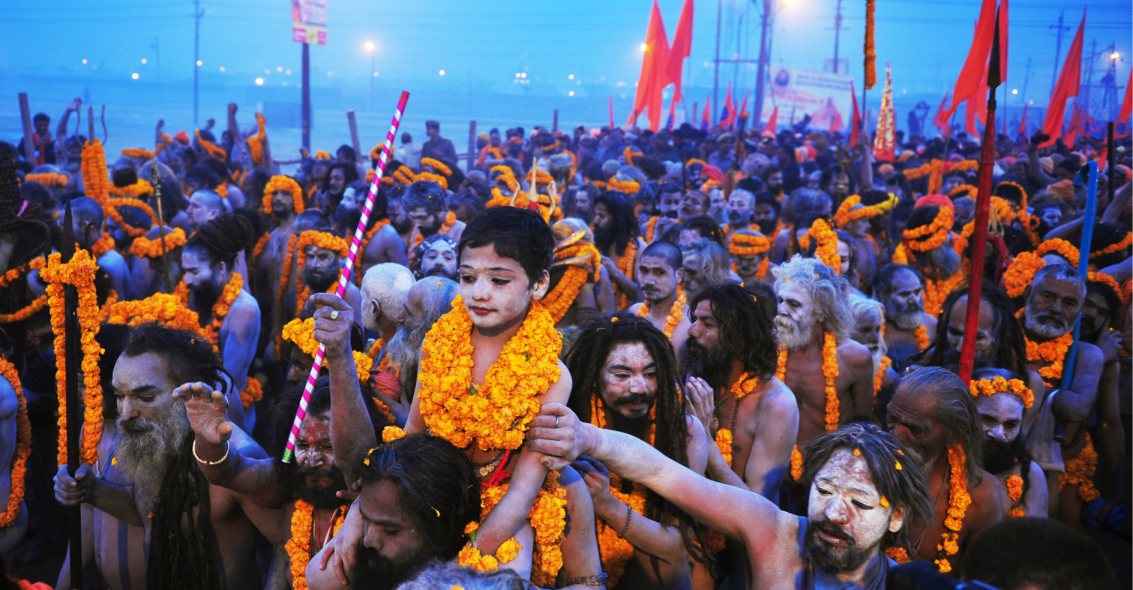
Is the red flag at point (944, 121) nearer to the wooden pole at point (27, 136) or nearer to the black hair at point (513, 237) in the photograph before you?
the wooden pole at point (27, 136)

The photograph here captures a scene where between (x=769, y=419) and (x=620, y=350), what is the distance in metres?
0.94

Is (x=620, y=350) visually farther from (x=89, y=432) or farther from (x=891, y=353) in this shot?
(x=891, y=353)

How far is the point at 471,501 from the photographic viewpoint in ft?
10.1

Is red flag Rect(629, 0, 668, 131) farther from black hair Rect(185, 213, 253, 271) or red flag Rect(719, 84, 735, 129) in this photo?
black hair Rect(185, 213, 253, 271)

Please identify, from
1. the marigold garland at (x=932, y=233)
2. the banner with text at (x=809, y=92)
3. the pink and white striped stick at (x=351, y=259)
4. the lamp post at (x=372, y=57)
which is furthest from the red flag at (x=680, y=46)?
the banner with text at (x=809, y=92)

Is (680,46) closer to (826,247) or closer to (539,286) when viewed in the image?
(826,247)

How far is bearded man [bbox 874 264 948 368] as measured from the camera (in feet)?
22.2

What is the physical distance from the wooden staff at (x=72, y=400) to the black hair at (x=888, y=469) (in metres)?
2.80

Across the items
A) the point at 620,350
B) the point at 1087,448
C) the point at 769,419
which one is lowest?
the point at 1087,448

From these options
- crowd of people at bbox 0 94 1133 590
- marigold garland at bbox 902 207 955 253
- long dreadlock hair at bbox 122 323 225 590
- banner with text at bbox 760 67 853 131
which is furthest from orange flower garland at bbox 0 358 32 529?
banner with text at bbox 760 67 853 131

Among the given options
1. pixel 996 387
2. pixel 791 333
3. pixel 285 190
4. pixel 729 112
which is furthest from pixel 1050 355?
pixel 729 112

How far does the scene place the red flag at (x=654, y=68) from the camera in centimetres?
2247

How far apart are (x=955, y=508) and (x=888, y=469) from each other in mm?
913

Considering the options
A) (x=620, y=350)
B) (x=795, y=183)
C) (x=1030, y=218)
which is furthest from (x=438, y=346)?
(x=795, y=183)
